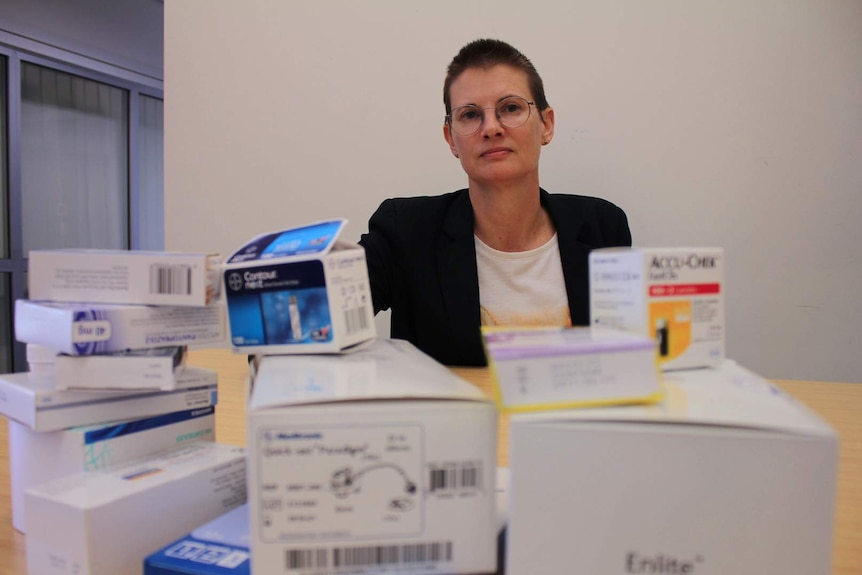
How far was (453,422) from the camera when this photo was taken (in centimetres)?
42

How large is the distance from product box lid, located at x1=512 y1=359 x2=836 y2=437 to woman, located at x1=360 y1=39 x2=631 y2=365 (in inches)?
39.2

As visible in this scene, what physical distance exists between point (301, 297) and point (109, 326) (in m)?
0.19

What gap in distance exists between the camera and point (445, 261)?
5.05 feet

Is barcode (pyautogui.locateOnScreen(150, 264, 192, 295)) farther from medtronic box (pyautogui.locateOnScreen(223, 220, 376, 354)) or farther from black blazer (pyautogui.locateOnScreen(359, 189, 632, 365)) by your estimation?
black blazer (pyautogui.locateOnScreen(359, 189, 632, 365))

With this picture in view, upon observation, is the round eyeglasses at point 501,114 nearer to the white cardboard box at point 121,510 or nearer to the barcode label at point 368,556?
the white cardboard box at point 121,510

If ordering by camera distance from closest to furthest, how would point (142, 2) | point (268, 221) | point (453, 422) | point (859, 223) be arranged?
point (453, 422), point (859, 223), point (268, 221), point (142, 2)

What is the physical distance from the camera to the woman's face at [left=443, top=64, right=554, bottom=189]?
4.99 feet

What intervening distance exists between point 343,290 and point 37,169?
410cm

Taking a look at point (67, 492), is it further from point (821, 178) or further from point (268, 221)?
point (821, 178)

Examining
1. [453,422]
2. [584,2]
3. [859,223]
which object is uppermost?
[584,2]

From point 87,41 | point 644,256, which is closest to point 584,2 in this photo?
point 644,256

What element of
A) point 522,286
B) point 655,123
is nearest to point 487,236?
point 522,286

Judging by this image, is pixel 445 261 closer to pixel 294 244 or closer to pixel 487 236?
pixel 487 236

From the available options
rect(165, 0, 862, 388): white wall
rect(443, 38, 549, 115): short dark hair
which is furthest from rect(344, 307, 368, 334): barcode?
rect(165, 0, 862, 388): white wall
